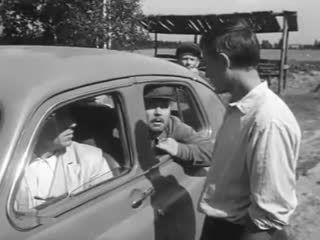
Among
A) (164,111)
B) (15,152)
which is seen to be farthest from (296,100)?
(15,152)

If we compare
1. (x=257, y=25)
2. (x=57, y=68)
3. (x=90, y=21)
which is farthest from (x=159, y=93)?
(x=257, y=25)

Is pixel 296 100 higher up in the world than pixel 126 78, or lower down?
lower down

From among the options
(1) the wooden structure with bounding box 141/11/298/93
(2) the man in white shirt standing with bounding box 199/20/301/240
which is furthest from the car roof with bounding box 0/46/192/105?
(1) the wooden structure with bounding box 141/11/298/93

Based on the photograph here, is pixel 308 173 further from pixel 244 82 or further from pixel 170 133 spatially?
pixel 244 82

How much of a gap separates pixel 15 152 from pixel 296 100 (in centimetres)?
1373

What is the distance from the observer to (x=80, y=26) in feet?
39.3

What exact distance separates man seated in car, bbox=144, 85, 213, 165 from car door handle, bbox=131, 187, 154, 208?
0.88 ft

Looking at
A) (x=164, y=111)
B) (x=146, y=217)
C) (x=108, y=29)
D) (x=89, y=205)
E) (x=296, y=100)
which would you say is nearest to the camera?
(x=89, y=205)

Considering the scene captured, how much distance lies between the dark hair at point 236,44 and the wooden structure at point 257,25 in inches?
473

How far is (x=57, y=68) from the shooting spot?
2594 mm

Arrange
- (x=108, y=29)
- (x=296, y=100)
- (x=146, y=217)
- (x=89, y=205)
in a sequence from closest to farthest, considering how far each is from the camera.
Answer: (x=89, y=205), (x=146, y=217), (x=108, y=29), (x=296, y=100)

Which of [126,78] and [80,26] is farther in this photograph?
[80,26]

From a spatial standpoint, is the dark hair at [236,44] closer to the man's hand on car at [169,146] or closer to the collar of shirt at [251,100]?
the collar of shirt at [251,100]

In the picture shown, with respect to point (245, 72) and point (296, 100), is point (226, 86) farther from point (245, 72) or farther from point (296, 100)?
point (296, 100)
